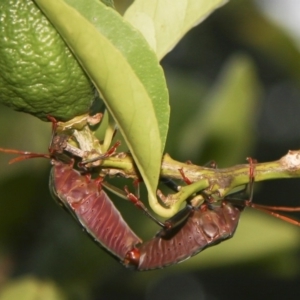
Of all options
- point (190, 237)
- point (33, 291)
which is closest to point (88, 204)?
point (190, 237)

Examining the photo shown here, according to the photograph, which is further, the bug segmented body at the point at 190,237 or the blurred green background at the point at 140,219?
the blurred green background at the point at 140,219

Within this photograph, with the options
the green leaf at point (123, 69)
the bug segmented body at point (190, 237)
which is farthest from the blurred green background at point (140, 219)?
the green leaf at point (123, 69)

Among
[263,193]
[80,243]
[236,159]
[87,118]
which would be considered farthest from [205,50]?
[87,118]

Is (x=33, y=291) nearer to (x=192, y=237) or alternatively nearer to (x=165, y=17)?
(x=192, y=237)

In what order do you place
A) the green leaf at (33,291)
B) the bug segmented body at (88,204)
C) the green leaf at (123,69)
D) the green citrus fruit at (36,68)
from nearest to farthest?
the green leaf at (123,69) → the green citrus fruit at (36,68) → the bug segmented body at (88,204) → the green leaf at (33,291)

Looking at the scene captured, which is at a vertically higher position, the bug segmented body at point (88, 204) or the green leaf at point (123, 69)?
the green leaf at point (123, 69)

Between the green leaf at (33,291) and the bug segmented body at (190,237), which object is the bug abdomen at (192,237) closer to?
the bug segmented body at (190,237)
